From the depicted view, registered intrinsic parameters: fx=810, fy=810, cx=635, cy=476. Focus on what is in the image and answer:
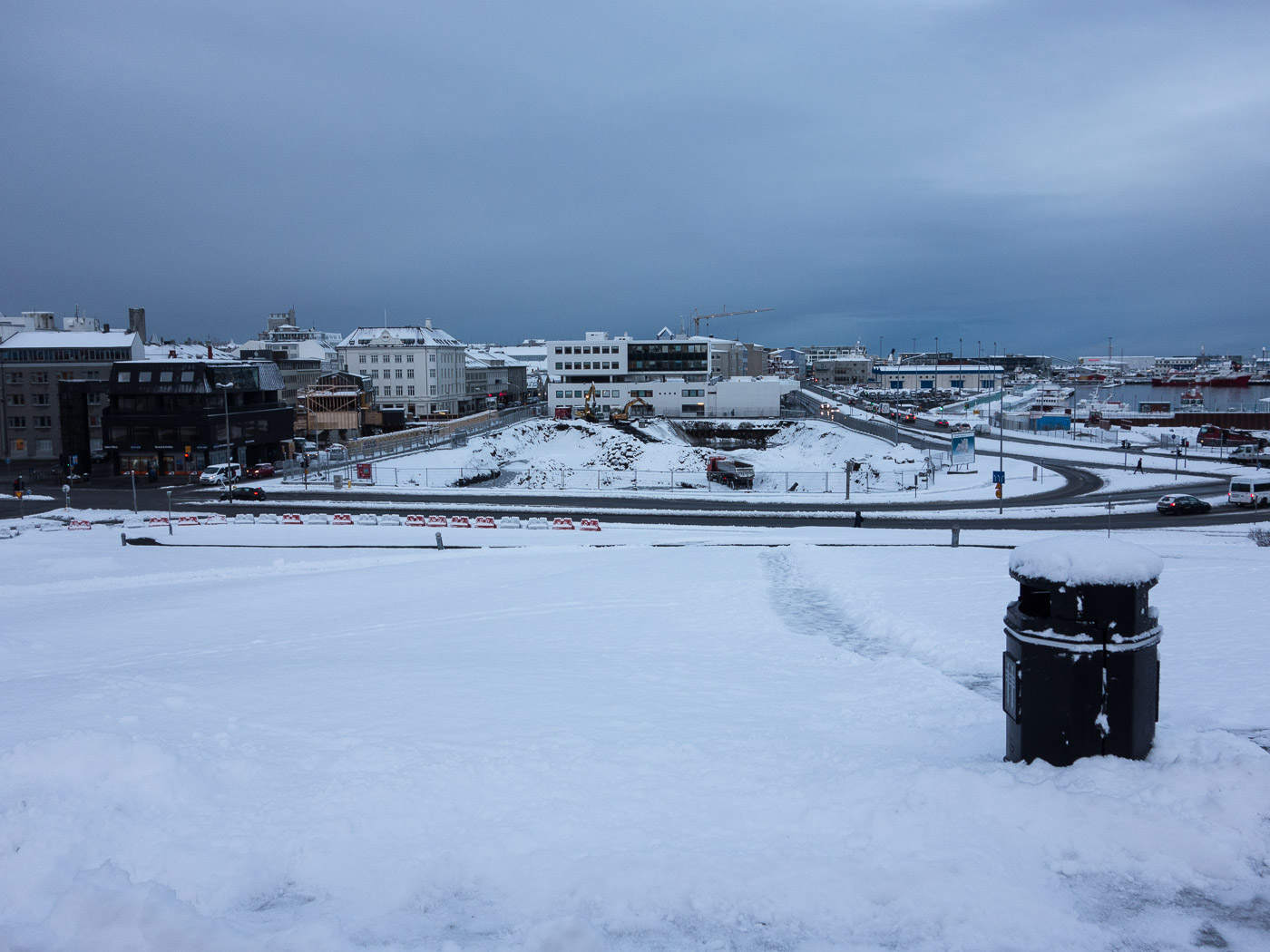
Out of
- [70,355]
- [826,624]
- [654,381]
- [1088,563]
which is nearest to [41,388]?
[70,355]

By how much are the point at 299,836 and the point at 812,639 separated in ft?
29.6

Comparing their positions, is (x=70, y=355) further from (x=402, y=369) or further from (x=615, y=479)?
(x=615, y=479)

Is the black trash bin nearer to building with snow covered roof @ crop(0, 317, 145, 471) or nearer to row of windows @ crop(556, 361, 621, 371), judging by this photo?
building with snow covered roof @ crop(0, 317, 145, 471)

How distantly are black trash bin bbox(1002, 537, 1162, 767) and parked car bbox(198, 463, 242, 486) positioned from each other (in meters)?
58.2

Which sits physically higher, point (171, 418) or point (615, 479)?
point (171, 418)

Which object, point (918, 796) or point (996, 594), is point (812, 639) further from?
point (918, 796)

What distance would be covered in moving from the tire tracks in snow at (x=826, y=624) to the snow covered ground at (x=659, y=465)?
33.6 meters

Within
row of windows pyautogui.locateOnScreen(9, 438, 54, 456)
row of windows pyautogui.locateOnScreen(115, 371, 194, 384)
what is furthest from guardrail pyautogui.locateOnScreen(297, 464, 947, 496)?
row of windows pyautogui.locateOnScreen(9, 438, 54, 456)

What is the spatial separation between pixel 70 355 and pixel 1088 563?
92505 millimetres

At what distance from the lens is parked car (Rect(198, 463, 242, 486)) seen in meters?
57.2

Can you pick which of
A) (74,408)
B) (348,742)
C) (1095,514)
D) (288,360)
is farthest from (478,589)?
(288,360)

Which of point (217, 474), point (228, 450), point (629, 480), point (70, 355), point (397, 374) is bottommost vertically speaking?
point (629, 480)

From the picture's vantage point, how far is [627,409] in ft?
378

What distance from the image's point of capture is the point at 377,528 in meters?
38.4
